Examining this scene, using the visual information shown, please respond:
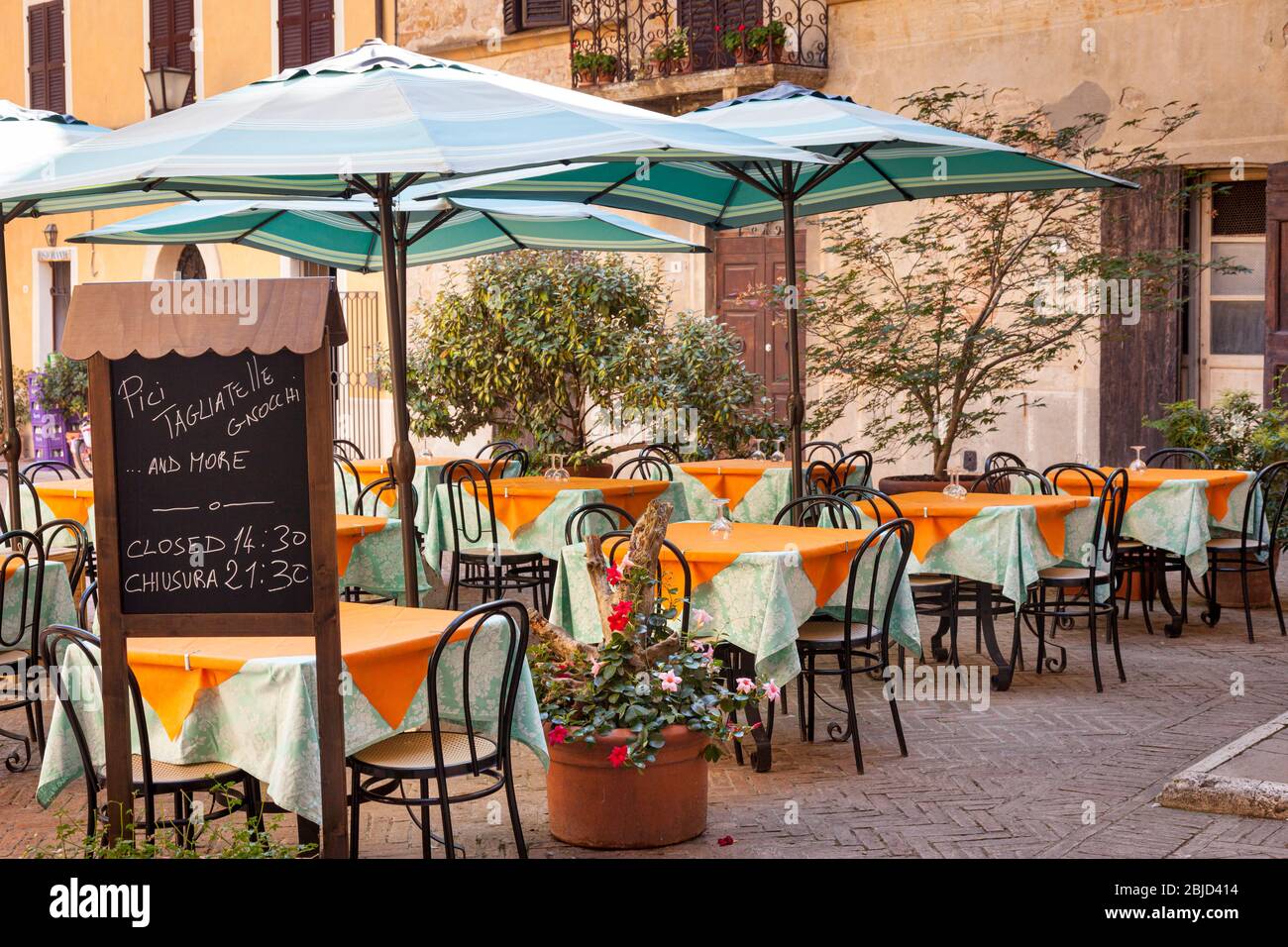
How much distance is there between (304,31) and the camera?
64.8 feet

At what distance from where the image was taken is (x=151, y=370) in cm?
400

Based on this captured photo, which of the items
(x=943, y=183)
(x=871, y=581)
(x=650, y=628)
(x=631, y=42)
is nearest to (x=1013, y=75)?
(x=631, y=42)

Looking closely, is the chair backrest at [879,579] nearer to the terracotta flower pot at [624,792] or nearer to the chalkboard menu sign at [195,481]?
the terracotta flower pot at [624,792]

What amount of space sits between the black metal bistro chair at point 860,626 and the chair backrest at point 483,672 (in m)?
1.83

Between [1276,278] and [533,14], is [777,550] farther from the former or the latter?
[533,14]

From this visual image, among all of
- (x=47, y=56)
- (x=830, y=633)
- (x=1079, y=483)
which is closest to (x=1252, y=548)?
(x=1079, y=483)

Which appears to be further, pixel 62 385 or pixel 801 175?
pixel 62 385

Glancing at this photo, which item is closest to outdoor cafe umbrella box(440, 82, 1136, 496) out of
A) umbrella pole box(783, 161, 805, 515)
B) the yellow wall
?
umbrella pole box(783, 161, 805, 515)

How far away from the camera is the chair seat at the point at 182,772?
4.47 metres

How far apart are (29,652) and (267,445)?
2.87m

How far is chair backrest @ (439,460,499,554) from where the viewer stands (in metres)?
9.16

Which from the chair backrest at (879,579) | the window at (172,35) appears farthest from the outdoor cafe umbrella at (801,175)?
the window at (172,35)

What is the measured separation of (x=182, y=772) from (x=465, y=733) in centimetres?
86
